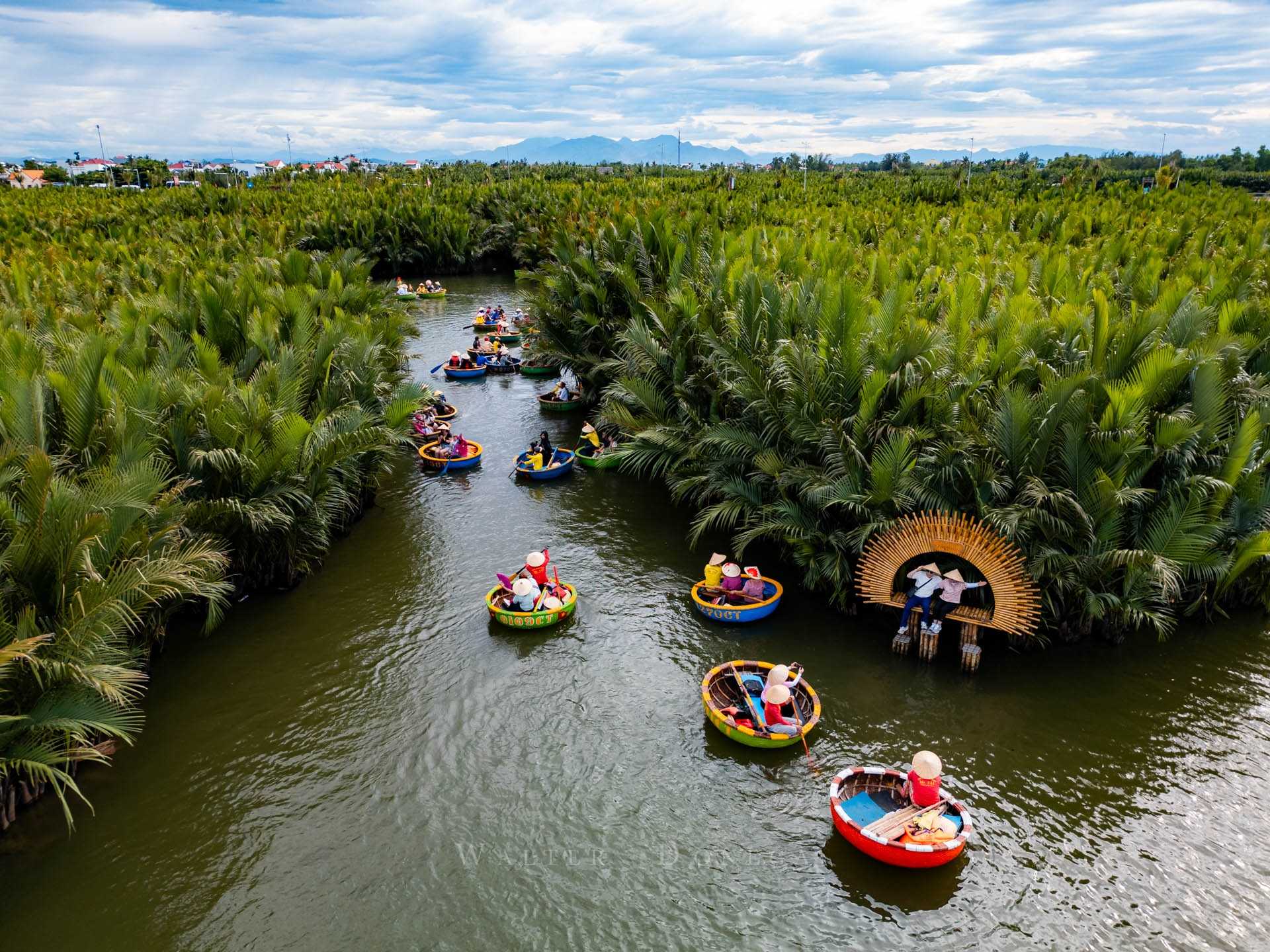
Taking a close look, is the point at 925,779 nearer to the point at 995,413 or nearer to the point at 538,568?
the point at 995,413

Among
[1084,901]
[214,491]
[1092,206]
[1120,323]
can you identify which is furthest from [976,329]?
Result: [1092,206]

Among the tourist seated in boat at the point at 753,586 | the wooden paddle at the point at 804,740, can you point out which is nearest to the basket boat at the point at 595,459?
the tourist seated in boat at the point at 753,586

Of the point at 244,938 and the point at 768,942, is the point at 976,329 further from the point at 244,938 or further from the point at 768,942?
the point at 244,938

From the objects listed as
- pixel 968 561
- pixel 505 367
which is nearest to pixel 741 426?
pixel 968 561

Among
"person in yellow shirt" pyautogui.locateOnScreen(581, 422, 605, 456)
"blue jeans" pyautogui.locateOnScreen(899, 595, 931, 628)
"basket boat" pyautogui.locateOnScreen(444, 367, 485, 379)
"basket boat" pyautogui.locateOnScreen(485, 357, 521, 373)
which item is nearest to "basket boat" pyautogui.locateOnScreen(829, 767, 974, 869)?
"blue jeans" pyautogui.locateOnScreen(899, 595, 931, 628)

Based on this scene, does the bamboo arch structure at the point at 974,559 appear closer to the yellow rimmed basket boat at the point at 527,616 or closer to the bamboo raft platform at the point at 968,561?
the bamboo raft platform at the point at 968,561

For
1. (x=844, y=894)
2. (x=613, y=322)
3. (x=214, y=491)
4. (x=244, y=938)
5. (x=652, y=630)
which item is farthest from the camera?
(x=613, y=322)
